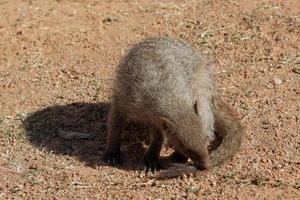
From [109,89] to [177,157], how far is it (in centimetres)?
126

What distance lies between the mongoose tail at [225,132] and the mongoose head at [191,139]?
0.46 feet

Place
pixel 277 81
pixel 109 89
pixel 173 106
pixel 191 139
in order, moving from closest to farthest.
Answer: pixel 191 139
pixel 173 106
pixel 277 81
pixel 109 89

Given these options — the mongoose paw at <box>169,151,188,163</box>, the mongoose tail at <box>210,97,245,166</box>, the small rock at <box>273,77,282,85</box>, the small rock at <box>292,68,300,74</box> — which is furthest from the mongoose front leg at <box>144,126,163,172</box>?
the small rock at <box>292,68,300,74</box>

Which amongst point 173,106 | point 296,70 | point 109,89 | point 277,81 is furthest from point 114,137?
A: point 296,70

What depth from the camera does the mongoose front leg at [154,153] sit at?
16.8 ft

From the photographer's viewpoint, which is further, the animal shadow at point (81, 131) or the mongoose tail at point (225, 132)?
the animal shadow at point (81, 131)

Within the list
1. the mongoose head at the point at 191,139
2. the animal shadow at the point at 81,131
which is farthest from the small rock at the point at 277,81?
the mongoose head at the point at 191,139

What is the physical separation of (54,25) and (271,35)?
2335 millimetres

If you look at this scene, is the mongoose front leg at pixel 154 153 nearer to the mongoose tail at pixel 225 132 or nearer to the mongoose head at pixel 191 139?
the mongoose head at pixel 191 139

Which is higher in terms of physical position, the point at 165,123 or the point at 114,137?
the point at 165,123

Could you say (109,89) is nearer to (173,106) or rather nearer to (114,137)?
(114,137)

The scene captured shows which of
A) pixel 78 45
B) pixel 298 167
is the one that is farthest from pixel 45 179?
pixel 78 45

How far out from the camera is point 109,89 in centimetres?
623

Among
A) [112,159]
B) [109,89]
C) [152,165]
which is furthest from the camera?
[109,89]
